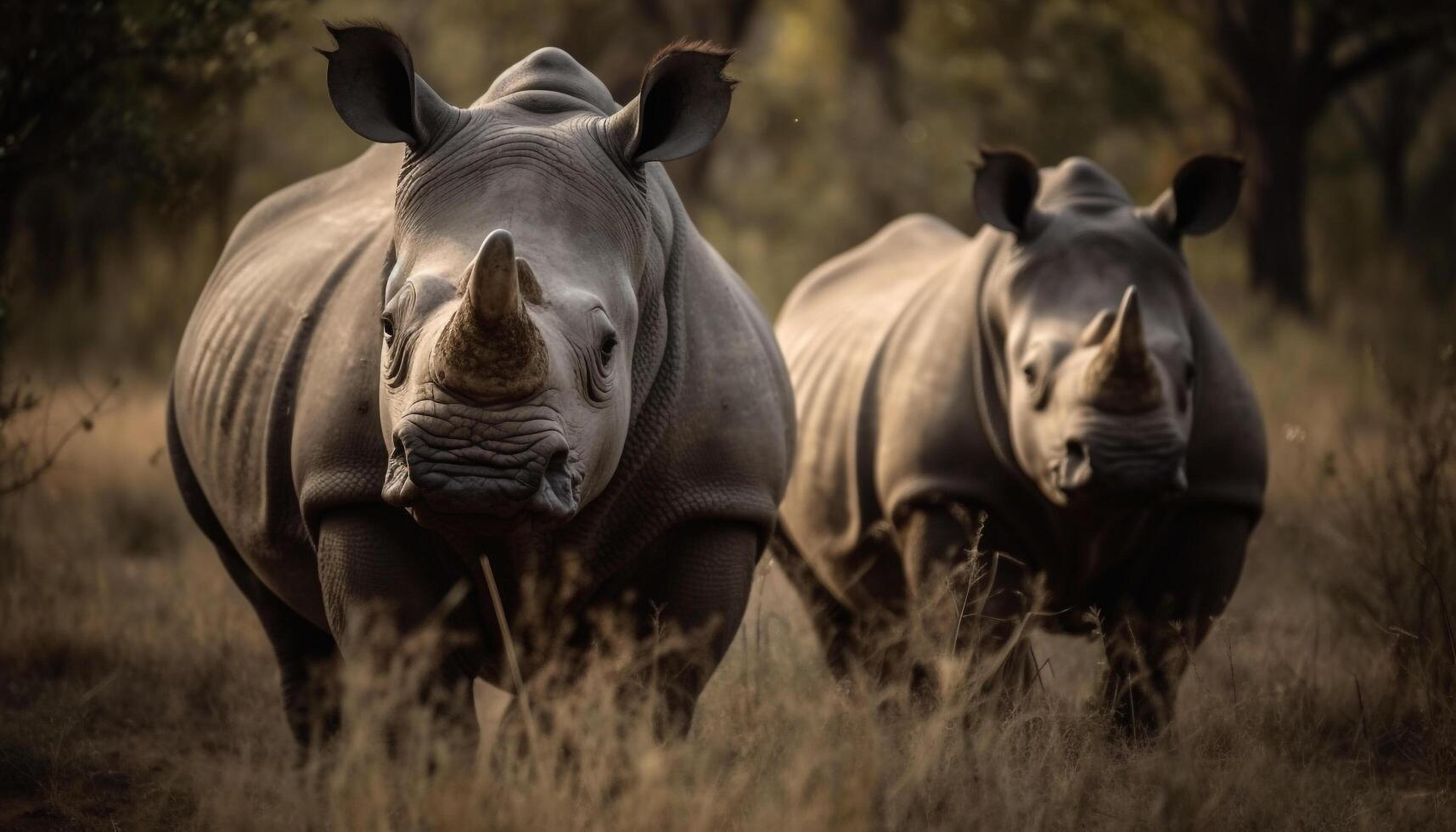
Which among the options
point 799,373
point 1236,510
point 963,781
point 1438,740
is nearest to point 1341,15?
point 799,373

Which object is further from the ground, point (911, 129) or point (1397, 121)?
point (911, 129)

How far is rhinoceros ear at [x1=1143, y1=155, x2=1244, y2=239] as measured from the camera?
17.5 feet

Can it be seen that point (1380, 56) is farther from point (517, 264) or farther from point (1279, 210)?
point (517, 264)

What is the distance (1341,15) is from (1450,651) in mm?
8924

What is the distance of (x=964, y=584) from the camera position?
5074mm

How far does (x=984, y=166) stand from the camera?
216 inches

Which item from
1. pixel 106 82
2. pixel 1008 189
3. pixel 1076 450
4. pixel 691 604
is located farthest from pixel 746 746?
pixel 106 82

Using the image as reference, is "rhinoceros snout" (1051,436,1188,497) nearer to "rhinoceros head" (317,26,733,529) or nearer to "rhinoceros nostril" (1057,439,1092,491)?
"rhinoceros nostril" (1057,439,1092,491)

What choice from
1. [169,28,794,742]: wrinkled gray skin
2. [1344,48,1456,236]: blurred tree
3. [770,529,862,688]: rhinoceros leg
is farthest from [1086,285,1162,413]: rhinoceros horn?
[1344,48,1456,236]: blurred tree

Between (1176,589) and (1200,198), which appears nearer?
(1176,589)

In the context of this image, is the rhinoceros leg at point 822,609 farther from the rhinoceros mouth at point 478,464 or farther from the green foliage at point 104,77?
the rhinoceros mouth at point 478,464

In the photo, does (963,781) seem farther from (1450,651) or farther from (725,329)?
(1450,651)

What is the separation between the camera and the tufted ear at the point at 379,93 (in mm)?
3834

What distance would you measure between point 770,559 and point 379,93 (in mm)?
1718
